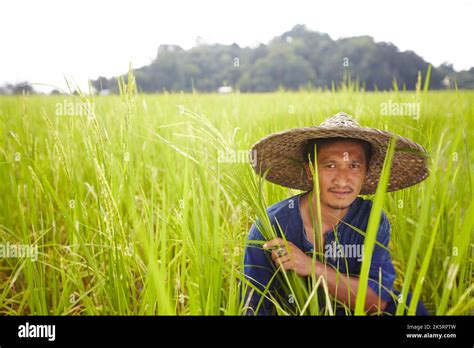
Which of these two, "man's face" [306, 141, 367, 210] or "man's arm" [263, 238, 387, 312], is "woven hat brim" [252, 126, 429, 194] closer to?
"man's face" [306, 141, 367, 210]

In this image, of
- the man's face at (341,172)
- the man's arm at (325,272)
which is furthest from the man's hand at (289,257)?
the man's face at (341,172)

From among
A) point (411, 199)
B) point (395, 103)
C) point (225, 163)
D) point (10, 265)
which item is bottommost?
point (10, 265)

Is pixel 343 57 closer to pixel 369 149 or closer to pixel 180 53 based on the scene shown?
pixel 369 149

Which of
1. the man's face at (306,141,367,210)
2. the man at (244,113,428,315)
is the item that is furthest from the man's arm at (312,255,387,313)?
the man's face at (306,141,367,210)

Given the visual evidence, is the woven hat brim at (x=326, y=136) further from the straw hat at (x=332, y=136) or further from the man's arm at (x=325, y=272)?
the man's arm at (x=325, y=272)

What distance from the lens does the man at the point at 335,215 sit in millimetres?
1198

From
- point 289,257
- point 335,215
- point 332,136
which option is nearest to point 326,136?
point 332,136

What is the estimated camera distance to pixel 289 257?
1192mm

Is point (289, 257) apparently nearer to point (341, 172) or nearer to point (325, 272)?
point (325, 272)

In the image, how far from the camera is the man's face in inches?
48.2

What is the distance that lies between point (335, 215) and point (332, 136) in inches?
9.3

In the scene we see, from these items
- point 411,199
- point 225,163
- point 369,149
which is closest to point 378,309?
point 411,199

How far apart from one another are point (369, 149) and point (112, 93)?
821mm
